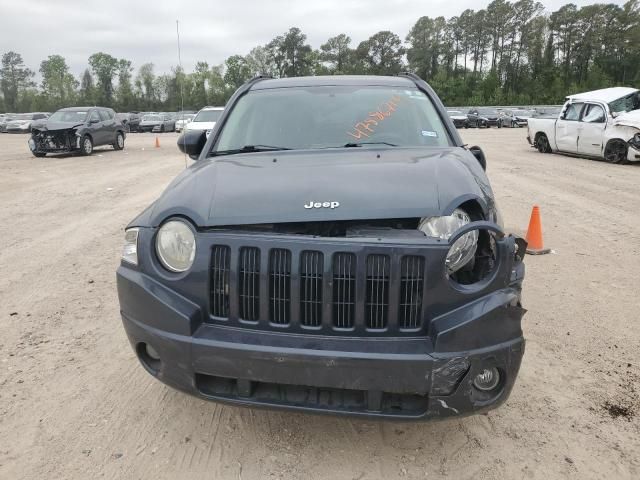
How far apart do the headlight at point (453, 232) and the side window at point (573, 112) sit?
15.2 m

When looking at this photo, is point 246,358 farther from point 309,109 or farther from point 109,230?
point 109,230

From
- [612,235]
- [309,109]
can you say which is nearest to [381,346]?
[309,109]

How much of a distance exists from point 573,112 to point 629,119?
1.97m

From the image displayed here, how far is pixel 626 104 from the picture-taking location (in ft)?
47.6

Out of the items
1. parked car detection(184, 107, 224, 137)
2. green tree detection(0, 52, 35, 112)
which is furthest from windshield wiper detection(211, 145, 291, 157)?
green tree detection(0, 52, 35, 112)

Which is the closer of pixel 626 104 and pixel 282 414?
pixel 282 414

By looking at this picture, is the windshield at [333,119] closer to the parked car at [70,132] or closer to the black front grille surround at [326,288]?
the black front grille surround at [326,288]

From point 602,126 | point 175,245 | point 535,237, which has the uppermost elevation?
point 602,126

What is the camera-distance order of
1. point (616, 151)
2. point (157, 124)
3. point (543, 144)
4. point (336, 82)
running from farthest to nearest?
1. point (157, 124)
2. point (543, 144)
3. point (616, 151)
4. point (336, 82)

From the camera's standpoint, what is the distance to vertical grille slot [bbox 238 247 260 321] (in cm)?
218

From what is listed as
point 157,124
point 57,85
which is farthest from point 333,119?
point 57,85

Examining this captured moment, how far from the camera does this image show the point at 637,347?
3.62 metres

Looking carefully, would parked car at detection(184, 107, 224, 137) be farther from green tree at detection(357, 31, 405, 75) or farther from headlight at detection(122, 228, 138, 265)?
green tree at detection(357, 31, 405, 75)

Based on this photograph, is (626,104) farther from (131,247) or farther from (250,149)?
(131,247)
